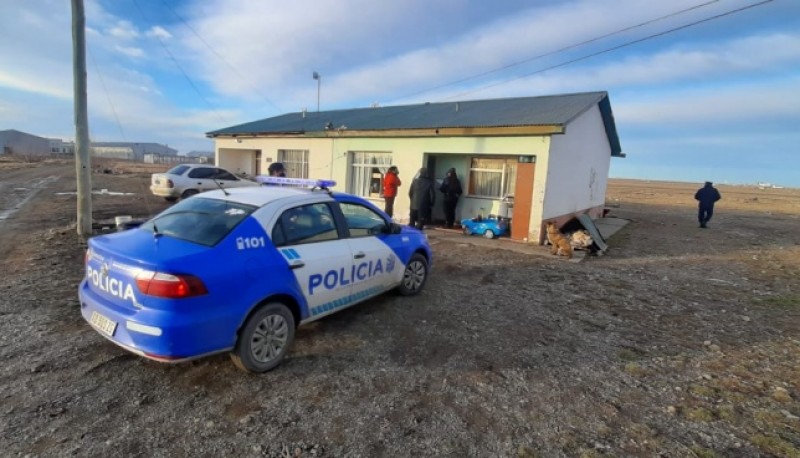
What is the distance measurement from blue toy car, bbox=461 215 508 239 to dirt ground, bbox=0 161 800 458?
15.0 ft

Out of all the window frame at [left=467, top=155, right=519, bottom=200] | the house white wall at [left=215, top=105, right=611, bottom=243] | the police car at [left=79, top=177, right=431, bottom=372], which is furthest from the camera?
the window frame at [left=467, top=155, right=519, bottom=200]

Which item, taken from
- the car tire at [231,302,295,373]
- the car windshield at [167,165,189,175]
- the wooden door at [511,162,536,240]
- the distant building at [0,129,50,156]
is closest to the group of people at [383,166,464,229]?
the wooden door at [511,162,536,240]

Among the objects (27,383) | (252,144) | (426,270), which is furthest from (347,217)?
(252,144)

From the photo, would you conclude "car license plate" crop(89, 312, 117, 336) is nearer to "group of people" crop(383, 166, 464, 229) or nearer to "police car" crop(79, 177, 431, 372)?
"police car" crop(79, 177, 431, 372)

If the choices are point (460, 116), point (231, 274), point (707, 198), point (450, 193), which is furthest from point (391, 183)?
point (707, 198)

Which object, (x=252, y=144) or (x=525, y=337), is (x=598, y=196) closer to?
(x=525, y=337)

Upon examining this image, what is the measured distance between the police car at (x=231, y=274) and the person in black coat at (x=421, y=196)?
673 centimetres

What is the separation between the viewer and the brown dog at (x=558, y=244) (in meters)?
9.34

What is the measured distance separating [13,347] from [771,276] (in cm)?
1251

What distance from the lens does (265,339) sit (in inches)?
138

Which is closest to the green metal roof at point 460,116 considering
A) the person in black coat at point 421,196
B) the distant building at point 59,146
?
the person in black coat at point 421,196

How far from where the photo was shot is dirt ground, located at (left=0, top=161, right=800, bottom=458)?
2.80m

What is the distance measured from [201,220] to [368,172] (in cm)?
1040

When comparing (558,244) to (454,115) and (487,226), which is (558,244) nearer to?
(487,226)
